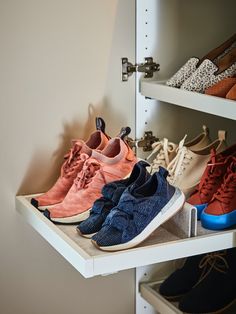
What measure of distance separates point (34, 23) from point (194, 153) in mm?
462

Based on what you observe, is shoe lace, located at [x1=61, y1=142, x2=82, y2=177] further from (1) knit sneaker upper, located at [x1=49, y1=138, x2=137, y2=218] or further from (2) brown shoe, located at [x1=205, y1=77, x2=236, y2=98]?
(2) brown shoe, located at [x1=205, y1=77, x2=236, y2=98]

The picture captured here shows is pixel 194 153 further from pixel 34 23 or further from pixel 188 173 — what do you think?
pixel 34 23

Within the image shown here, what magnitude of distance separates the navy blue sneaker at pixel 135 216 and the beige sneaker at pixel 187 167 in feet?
0.55

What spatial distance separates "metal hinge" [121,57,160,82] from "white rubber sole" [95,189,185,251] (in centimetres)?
42

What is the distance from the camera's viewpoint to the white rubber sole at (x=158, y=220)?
116 centimetres

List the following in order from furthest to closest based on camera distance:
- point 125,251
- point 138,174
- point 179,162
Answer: point 179,162
point 138,174
point 125,251

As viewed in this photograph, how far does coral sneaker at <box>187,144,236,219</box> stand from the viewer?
1317mm

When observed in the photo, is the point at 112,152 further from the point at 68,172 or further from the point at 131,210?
the point at 131,210

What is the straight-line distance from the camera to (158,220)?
119cm

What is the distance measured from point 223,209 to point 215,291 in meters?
0.27

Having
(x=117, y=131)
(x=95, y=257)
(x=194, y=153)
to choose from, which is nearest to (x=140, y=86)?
(x=117, y=131)

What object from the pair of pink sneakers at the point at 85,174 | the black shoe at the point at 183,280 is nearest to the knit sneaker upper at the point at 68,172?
the pair of pink sneakers at the point at 85,174

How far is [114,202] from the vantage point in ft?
4.04

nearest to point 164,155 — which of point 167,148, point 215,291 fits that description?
point 167,148
